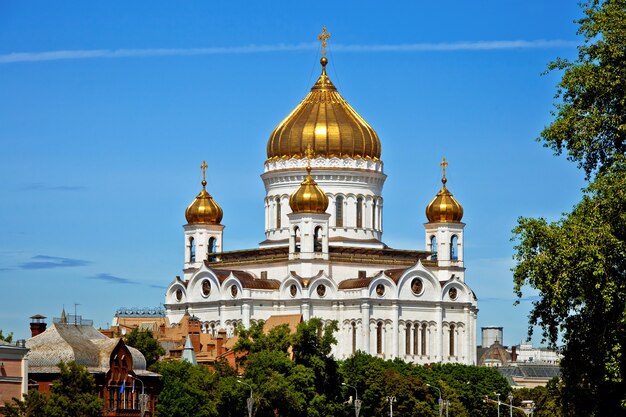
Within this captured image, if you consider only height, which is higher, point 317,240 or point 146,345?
point 317,240

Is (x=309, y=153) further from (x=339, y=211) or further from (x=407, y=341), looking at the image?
(x=407, y=341)

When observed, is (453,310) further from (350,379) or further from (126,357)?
(126,357)

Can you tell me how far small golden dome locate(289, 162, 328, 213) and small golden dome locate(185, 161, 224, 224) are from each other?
1074cm

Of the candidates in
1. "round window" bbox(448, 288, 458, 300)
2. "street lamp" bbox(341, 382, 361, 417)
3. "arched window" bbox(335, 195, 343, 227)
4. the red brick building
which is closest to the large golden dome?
"arched window" bbox(335, 195, 343, 227)

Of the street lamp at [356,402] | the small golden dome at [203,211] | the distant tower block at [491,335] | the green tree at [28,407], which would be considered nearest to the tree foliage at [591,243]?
the green tree at [28,407]

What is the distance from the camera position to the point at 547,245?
195ft

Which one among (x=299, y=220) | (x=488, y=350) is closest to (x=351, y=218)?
(x=299, y=220)

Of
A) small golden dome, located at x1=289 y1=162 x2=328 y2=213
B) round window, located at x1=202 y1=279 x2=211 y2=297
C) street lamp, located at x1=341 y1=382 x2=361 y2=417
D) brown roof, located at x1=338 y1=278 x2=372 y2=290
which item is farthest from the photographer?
round window, located at x1=202 y1=279 x2=211 y2=297

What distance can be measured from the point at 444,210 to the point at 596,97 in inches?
2956

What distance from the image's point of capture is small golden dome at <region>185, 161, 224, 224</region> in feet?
456

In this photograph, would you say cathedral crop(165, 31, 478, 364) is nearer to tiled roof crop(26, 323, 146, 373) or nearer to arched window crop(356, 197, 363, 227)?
arched window crop(356, 197, 363, 227)

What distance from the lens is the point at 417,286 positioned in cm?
13100

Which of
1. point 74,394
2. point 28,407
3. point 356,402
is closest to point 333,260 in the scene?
point 356,402

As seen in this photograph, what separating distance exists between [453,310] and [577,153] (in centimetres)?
7246
